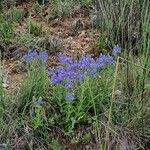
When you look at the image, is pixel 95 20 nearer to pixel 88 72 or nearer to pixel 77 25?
pixel 77 25

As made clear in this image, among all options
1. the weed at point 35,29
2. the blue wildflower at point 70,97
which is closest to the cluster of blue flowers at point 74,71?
the blue wildflower at point 70,97

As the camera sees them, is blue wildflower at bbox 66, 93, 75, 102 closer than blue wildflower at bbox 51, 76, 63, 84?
Yes

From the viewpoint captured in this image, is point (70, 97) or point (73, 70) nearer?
point (70, 97)

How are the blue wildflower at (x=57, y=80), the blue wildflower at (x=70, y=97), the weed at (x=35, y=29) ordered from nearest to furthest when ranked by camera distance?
the blue wildflower at (x=70, y=97), the blue wildflower at (x=57, y=80), the weed at (x=35, y=29)

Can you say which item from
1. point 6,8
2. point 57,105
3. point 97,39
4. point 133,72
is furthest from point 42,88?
point 6,8

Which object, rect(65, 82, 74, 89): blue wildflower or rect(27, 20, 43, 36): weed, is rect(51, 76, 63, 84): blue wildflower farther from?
rect(27, 20, 43, 36): weed

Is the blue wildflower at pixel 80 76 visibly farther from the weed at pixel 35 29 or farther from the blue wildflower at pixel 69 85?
the weed at pixel 35 29

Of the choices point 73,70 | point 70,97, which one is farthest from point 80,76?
point 70,97

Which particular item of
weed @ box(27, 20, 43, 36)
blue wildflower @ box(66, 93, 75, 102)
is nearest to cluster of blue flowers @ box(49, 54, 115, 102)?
blue wildflower @ box(66, 93, 75, 102)

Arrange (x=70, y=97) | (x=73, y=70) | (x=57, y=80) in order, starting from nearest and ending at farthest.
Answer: (x=70, y=97)
(x=57, y=80)
(x=73, y=70)

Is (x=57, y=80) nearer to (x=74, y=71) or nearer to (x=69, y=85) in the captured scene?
(x=69, y=85)
